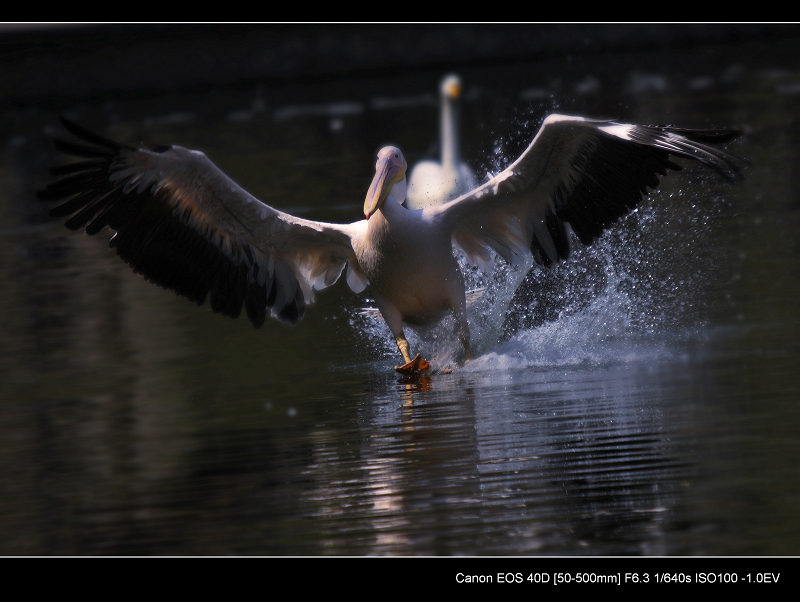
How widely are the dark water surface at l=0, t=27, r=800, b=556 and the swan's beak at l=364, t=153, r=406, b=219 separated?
109cm

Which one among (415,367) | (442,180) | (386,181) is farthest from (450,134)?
(415,367)

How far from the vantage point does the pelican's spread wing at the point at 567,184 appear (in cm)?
631

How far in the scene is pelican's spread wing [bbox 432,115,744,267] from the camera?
631 cm

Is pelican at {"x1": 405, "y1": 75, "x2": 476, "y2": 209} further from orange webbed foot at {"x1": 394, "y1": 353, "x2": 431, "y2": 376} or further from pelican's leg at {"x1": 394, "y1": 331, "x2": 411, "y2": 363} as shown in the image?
orange webbed foot at {"x1": 394, "y1": 353, "x2": 431, "y2": 376}

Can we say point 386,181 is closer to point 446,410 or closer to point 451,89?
point 446,410

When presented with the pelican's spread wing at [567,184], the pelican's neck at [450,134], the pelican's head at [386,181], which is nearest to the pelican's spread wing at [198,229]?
the pelican's head at [386,181]

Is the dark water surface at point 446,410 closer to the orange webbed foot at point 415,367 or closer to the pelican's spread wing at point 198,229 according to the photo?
the orange webbed foot at point 415,367

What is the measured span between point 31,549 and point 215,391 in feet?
8.29

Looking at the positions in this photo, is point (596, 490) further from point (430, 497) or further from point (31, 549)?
point (31, 549)

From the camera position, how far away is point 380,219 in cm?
686

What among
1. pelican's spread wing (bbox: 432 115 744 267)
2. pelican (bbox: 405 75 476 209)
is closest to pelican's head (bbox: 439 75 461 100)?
pelican (bbox: 405 75 476 209)

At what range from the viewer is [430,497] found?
14.2ft

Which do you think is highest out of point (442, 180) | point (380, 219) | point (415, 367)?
point (442, 180)

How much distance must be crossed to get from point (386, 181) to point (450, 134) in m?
3.39
